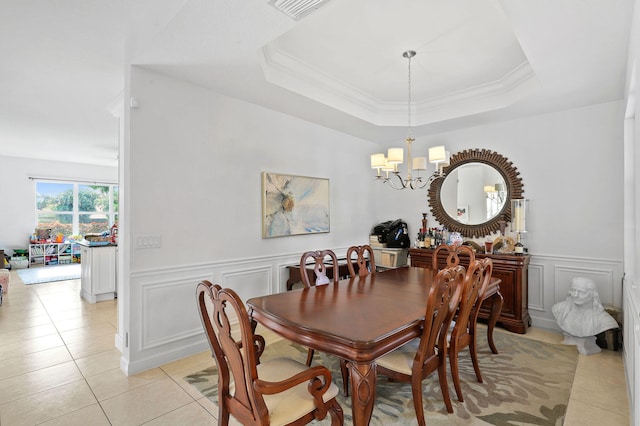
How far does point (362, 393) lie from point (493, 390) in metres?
1.51

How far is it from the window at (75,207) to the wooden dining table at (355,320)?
9049mm

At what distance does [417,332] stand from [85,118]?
5.51 metres

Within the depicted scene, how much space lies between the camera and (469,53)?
298cm

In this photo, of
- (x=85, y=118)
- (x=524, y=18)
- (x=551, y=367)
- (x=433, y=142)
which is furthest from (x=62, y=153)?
(x=551, y=367)

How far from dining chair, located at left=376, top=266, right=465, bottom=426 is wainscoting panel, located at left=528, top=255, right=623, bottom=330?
2.50 meters

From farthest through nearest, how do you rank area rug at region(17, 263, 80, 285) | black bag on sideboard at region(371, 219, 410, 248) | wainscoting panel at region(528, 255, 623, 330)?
area rug at region(17, 263, 80, 285)
black bag on sideboard at region(371, 219, 410, 248)
wainscoting panel at region(528, 255, 623, 330)

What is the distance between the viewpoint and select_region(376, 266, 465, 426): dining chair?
72.2 inches

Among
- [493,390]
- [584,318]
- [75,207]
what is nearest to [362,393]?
[493,390]

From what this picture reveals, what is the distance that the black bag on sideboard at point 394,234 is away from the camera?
4.97 metres

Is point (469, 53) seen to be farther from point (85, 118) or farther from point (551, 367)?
point (85, 118)

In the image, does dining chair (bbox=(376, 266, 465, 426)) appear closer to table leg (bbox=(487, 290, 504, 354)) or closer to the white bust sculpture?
table leg (bbox=(487, 290, 504, 354))

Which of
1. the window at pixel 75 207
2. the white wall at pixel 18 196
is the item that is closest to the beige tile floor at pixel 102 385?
the white wall at pixel 18 196

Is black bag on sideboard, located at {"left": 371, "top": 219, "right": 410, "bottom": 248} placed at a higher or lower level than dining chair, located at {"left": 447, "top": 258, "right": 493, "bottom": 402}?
higher

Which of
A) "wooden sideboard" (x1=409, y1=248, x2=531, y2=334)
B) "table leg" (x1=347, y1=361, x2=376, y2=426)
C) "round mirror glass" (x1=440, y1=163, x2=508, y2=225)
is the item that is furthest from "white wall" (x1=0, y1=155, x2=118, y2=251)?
"wooden sideboard" (x1=409, y1=248, x2=531, y2=334)
